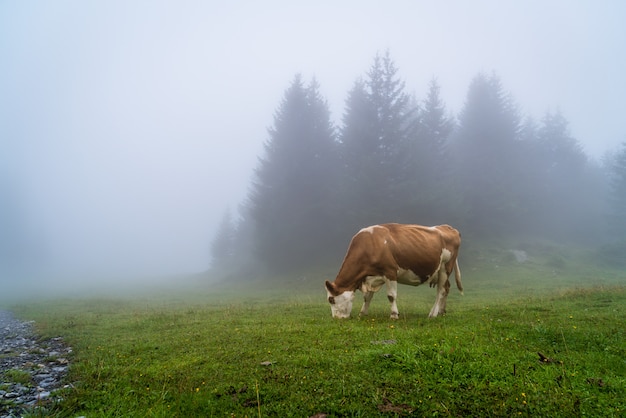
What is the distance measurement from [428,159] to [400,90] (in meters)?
7.46

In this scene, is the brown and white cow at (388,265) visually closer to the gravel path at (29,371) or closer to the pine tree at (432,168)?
the gravel path at (29,371)

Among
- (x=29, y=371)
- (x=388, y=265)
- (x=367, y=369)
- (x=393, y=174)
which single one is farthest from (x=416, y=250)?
(x=393, y=174)

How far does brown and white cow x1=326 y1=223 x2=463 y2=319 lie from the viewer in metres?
11.4

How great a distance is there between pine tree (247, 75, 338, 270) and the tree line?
0.35ft

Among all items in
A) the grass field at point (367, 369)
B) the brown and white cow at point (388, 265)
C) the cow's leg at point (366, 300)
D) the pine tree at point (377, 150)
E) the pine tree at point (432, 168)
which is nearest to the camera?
the grass field at point (367, 369)

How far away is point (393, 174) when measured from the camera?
105 feet

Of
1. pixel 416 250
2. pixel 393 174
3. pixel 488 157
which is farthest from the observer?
pixel 488 157

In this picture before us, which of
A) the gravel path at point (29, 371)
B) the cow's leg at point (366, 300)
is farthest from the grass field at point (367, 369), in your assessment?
the cow's leg at point (366, 300)

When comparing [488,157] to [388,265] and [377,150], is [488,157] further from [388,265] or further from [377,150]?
[388,265]

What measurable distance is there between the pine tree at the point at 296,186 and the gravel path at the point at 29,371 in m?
24.1

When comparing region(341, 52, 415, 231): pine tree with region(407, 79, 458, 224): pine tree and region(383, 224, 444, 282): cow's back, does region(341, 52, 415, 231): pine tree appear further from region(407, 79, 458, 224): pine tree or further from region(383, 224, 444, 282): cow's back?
region(383, 224, 444, 282): cow's back

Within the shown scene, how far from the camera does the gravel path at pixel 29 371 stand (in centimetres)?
595

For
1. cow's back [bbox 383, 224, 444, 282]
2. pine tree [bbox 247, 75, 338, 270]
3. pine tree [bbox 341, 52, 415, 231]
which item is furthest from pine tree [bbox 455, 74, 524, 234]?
cow's back [bbox 383, 224, 444, 282]

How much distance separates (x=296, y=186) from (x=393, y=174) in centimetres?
960
